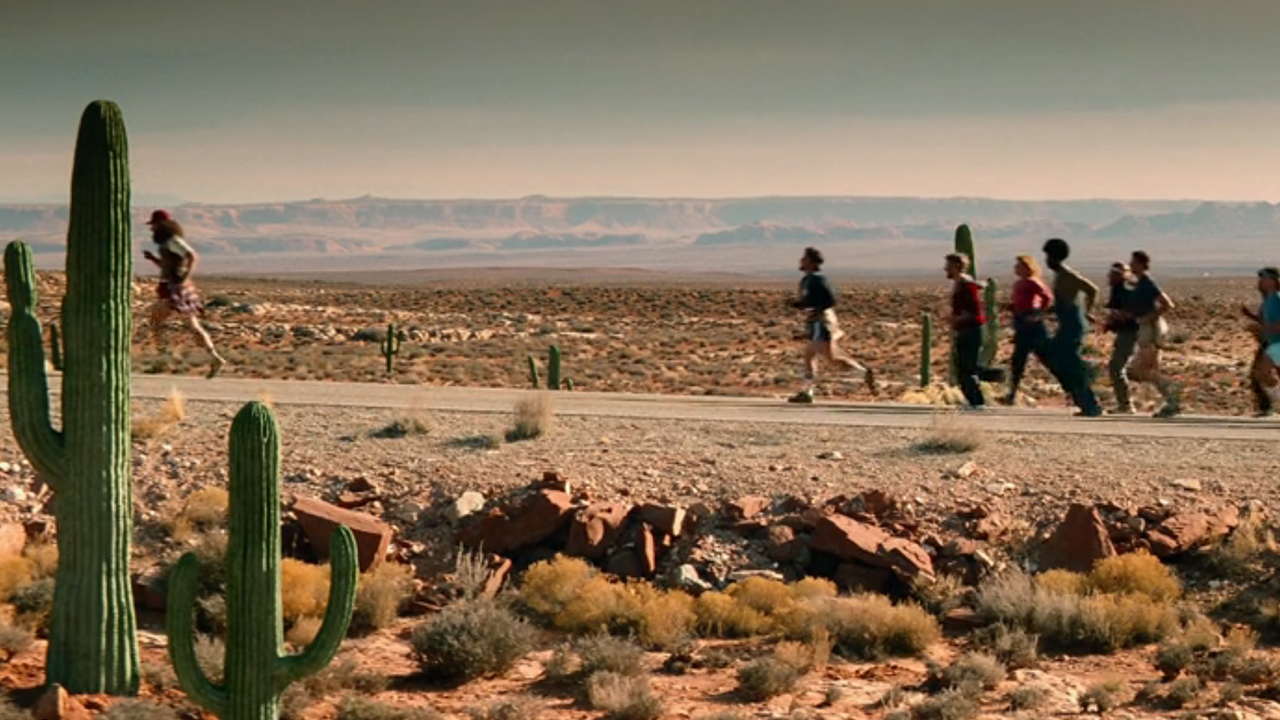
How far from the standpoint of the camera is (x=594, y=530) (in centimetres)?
1670

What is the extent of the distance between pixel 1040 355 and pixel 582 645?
341 inches

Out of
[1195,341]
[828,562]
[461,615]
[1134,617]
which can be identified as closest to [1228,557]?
[1134,617]

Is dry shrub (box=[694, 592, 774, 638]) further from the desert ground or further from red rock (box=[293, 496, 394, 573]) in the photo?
red rock (box=[293, 496, 394, 573])

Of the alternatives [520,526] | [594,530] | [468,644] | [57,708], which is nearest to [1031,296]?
[594,530]

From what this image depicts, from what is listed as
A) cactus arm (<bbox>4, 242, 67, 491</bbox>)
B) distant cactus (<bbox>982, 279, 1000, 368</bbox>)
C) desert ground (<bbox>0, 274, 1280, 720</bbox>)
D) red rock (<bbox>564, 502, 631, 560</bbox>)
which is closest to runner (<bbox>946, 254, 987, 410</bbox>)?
desert ground (<bbox>0, 274, 1280, 720</bbox>)

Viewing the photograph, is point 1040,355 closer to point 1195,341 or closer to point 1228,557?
point 1228,557

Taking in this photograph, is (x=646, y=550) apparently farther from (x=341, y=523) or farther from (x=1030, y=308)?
(x=1030, y=308)

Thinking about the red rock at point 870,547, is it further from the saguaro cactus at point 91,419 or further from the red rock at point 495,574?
the saguaro cactus at point 91,419

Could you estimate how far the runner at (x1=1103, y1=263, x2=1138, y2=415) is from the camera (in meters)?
20.6

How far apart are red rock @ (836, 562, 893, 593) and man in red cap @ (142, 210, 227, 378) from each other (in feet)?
28.2

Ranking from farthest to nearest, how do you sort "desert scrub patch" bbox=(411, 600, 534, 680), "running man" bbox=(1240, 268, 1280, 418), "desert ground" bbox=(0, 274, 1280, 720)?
"running man" bbox=(1240, 268, 1280, 418), "desert scrub patch" bbox=(411, 600, 534, 680), "desert ground" bbox=(0, 274, 1280, 720)

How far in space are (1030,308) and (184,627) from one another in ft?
39.5

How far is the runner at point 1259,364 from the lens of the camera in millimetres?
19806

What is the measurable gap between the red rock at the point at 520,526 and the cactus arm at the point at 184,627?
18.1 feet
